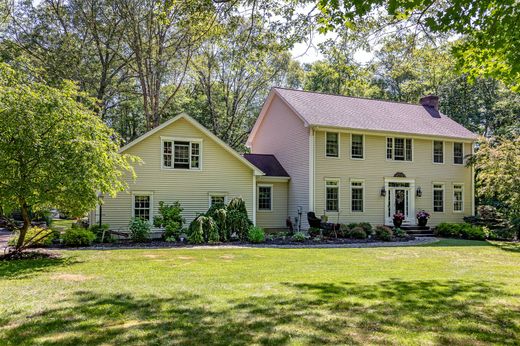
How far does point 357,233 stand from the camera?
17828 millimetres

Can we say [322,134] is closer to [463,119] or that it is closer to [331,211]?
[331,211]

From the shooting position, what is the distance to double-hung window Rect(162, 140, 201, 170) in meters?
17.8

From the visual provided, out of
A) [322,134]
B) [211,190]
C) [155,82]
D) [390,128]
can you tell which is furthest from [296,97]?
[155,82]

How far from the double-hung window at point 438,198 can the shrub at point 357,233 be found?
6.67 m

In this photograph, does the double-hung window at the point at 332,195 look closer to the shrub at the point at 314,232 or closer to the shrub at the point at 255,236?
the shrub at the point at 314,232

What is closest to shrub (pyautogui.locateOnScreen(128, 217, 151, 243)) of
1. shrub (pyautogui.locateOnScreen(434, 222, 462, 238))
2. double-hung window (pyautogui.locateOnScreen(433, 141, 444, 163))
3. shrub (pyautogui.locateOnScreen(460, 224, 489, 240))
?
A: shrub (pyautogui.locateOnScreen(434, 222, 462, 238))

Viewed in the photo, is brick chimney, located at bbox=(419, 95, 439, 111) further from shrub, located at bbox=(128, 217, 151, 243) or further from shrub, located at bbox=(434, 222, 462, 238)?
shrub, located at bbox=(128, 217, 151, 243)

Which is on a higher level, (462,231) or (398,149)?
(398,149)

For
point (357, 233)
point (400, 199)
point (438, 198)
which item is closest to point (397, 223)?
point (400, 199)

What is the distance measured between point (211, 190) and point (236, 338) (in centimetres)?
1395

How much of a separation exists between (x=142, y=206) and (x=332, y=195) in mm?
8917

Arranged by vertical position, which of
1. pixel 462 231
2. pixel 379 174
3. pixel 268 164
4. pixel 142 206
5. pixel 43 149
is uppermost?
pixel 268 164

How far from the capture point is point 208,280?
812 cm

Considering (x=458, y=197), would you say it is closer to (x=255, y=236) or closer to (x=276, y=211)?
(x=276, y=211)
